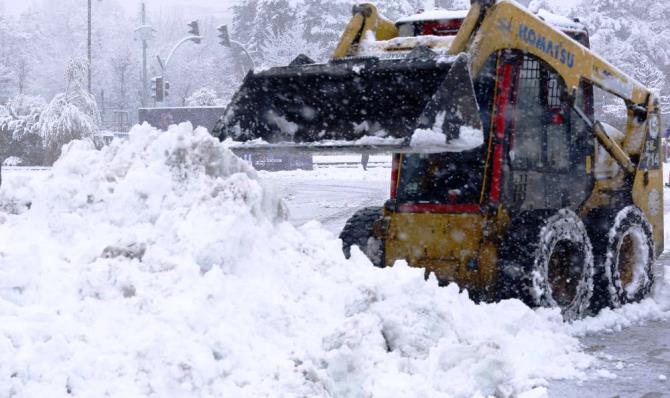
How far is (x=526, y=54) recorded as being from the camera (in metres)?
7.07

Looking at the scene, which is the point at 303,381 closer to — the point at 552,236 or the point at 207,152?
the point at 207,152

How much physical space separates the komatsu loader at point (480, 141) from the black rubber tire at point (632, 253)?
13mm

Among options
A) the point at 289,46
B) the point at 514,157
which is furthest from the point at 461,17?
the point at 289,46

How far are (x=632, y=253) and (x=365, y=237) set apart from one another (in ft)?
7.89

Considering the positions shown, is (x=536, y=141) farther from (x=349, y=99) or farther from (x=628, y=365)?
(x=628, y=365)

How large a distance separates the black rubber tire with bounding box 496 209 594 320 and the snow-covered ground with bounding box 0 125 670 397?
22 centimetres

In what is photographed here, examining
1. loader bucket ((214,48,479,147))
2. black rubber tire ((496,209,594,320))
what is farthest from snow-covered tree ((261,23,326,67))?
black rubber tire ((496,209,594,320))

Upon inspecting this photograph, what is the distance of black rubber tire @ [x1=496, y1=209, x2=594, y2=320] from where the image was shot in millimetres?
6590

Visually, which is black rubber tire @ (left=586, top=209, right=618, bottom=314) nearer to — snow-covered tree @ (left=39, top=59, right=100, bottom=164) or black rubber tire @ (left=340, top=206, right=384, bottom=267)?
black rubber tire @ (left=340, top=206, right=384, bottom=267)

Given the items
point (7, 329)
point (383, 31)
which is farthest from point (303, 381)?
point (383, 31)

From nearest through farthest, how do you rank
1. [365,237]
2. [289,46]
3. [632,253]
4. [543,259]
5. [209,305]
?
[209,305], [543,259], [365,237], [632,253], [289,46]

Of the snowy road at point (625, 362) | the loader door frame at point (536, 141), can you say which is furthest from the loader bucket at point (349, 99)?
the loader door frame at point (536, 141)

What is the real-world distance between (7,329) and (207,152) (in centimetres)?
203

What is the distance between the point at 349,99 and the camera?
7105 mm
